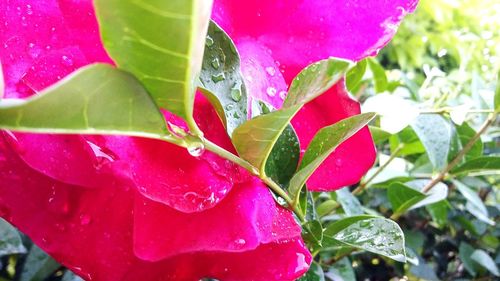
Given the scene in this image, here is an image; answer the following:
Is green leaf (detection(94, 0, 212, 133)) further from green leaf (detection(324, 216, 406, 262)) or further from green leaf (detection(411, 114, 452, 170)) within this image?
green leaf (detection(411, 114, 452, 170))

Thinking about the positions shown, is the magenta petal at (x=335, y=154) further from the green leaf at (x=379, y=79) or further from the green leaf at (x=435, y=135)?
the green leaf at (x=379, y=79)

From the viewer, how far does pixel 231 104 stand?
0.31m

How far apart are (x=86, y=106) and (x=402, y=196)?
1.87 ft

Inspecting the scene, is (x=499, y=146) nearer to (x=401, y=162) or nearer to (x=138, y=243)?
(x=401, y=162)

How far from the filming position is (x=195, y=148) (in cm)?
28

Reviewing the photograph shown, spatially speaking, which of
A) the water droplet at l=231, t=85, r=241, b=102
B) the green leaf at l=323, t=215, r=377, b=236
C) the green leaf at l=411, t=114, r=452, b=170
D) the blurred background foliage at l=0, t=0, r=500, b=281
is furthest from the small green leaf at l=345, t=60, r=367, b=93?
the water droplet at l=231, t=85, r=241, b=102

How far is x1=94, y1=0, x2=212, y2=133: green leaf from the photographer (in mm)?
209

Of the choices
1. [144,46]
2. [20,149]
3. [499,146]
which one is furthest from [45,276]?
[499,146]

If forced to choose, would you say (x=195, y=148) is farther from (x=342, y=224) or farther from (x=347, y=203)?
(x=347, y=203)

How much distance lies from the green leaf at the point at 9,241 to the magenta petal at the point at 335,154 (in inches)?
12.8

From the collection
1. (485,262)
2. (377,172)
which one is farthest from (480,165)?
(485,262)

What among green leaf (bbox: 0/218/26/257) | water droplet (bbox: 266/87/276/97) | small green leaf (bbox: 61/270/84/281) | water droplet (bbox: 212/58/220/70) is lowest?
small green leaf (bbox: 61/270/84/281)

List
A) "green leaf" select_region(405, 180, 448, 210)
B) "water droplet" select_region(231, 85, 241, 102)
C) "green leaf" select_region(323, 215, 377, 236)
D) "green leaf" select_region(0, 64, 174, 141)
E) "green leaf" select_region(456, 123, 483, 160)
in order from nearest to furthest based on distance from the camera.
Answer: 1. "green leaf" select_region(0, 64, 174, 141)
2. "water droplet" select_region(231, 85, 241, 102)
3. "green leaf" select_region(323, 215, 377, 236)
4. "green leaf" select_region(405, 180, 448, 210)
5. "green leaf" select_region(456, 123, 483, 160)

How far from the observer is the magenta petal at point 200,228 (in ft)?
0.97
